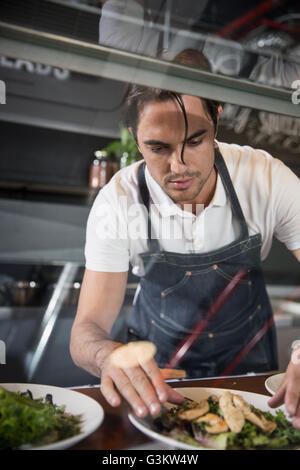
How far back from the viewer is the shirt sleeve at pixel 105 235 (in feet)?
2.25

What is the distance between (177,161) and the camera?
0.68 meters

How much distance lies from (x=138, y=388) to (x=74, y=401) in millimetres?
101

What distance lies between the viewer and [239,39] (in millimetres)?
2377

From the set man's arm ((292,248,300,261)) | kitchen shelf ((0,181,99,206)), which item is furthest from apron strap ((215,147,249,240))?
kitchen shelf ((0,181,99,206))

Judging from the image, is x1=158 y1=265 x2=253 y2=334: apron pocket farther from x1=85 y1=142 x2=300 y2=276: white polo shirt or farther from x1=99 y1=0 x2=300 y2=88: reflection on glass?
x1=99 y1=0 x2=300 y2=88: reflection on glass

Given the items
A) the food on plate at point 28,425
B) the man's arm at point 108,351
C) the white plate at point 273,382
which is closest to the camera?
the food on plate at point 28,425

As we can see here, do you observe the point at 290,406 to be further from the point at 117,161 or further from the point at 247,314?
the point at 117,161

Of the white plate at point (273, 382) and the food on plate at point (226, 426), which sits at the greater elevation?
the food on plate at point (226, 426)

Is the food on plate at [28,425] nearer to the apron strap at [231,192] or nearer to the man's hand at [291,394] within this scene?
the man's hand at [291,394]

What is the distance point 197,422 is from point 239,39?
2.31 m

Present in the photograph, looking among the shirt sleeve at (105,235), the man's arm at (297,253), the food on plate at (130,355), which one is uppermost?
the shirt sleeve at (105,235)

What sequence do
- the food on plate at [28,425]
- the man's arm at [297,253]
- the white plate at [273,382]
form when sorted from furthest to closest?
the man's arm at [297,253]
the white plate at [273,382]
the food on plate at [28,425]

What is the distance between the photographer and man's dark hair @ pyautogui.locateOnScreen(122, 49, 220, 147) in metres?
0.66

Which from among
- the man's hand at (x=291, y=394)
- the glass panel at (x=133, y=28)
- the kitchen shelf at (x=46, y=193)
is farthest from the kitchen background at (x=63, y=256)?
the kitchen shelf at (x=46, y=193)
